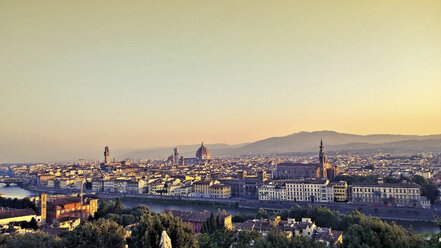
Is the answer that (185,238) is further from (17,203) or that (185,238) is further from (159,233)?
(17,203)

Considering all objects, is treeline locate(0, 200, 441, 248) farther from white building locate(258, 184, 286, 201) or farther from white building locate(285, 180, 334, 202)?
white building locate(258, 184, 286, 201)

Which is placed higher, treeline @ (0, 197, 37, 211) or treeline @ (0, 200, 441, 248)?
treeline @ (0, 200, 441, 248)

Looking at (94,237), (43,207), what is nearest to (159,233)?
→ (94,237)

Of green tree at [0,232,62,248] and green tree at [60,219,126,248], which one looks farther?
green tree at [60,219,126,248]

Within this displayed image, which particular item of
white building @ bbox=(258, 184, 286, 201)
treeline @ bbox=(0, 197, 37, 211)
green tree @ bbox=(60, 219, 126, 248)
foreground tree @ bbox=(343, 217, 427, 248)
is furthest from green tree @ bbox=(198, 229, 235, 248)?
white building @ bbox=(258, 184, 286, 201)

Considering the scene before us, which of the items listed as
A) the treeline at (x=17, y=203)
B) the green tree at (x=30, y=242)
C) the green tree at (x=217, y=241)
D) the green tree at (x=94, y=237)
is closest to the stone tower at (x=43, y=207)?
the treeline at (x=17, y=203)

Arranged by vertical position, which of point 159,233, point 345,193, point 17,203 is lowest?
point 345,193

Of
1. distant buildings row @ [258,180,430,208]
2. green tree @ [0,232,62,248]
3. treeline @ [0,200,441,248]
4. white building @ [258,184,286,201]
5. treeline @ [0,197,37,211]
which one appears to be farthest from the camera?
white building @ [258,184,286,201]

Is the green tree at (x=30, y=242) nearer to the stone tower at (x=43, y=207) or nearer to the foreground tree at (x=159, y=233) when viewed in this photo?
the foreground tree at (x=159, y=233)

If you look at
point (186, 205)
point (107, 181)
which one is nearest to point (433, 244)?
point (186, 205)

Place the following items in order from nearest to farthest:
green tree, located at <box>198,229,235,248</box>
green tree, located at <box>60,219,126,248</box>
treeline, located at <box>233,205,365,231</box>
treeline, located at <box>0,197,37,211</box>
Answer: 1. green tree, located at <box>60,219,126,248</box>
2. green tree, located at <box>198,229,235,248</box>
3. treeline, located at <box>233,205,365,231</box>
4. treeline, located at <box>0,197,37,211</box>

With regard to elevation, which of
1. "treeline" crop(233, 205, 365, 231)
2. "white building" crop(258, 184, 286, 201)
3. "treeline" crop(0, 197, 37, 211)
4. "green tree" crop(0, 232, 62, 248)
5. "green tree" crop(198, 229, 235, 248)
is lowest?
"white building" crop(258, 184, 286, 201)
